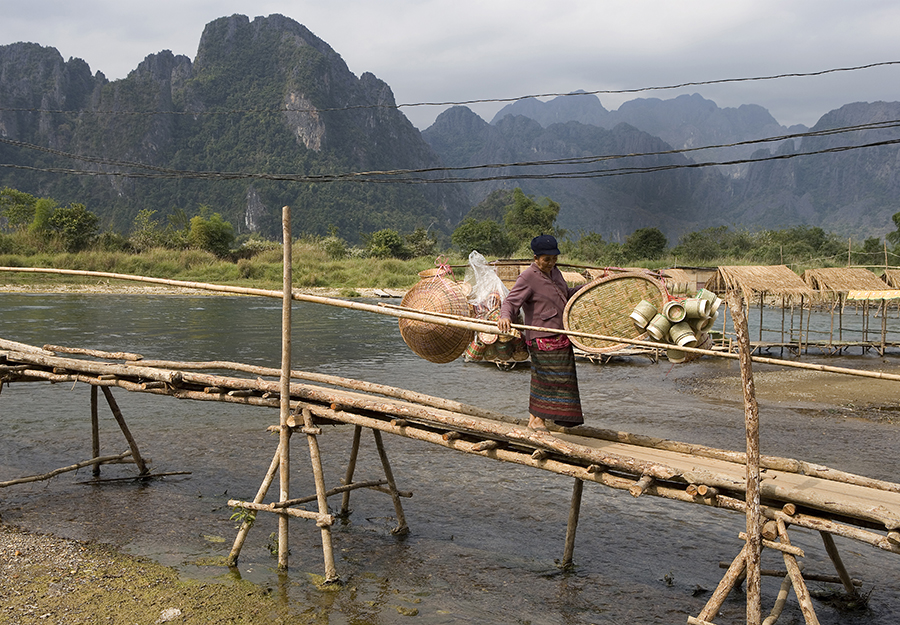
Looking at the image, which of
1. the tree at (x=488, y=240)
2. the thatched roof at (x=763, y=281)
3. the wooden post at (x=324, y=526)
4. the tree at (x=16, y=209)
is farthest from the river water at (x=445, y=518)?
the tree at (x=16, y=209)

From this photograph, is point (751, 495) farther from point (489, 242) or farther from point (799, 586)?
point (489, 242)

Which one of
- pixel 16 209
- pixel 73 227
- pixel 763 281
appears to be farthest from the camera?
pixel 16 209

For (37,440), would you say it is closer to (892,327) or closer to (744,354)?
(744,354)

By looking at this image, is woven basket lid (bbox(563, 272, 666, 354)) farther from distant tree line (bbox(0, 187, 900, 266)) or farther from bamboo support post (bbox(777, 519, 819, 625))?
distant tree line (bbox(0, 187, 900, 266))

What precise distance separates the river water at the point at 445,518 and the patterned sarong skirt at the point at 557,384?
3.88 feet

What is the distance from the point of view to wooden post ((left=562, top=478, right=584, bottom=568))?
473 centimetres

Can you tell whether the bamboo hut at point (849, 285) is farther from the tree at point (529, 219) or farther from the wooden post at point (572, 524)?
the tree at point (529, 219)

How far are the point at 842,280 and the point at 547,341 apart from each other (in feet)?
50.3

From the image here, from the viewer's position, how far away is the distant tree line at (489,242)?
38031 millimetres

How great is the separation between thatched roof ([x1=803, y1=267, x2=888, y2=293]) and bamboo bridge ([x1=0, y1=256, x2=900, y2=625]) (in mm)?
14193

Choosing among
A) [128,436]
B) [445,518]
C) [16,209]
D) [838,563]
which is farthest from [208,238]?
[838,563]

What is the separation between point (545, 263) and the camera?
14.8ft

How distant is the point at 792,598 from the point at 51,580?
15.2ft

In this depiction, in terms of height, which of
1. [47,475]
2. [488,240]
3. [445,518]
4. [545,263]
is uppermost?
[488,240]
